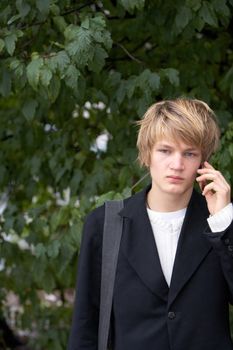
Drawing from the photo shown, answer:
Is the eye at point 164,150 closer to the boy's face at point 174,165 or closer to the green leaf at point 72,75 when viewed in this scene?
the boy's face at point 174,165

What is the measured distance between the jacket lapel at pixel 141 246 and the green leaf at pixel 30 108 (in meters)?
1.16

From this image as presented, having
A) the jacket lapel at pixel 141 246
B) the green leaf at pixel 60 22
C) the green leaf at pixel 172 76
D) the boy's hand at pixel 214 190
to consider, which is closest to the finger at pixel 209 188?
the boy's hand at pixel 214 190

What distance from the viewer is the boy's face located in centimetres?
253

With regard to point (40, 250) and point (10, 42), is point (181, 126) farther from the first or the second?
point (40, 250)

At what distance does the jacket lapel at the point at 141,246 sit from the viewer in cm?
257

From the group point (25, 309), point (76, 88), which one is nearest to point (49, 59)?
point (76, 88)

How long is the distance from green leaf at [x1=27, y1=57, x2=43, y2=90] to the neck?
763mm

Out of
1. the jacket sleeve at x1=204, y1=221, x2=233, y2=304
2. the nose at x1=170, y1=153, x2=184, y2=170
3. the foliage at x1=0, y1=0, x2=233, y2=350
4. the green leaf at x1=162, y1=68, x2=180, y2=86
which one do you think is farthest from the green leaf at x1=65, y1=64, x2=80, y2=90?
the jacket sleeve at x1=204, y1=221, x2=233, y2=304

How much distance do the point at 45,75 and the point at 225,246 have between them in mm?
1089

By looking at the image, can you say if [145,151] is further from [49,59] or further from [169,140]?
[49,59]

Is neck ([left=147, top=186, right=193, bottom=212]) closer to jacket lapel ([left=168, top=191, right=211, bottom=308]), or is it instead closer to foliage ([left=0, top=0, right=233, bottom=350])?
jacket lapel ([left=168, top=191, right=211, bottom=308])

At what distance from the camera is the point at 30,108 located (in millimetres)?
3766

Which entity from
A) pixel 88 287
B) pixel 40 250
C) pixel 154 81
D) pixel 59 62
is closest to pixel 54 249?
pixel 40 250

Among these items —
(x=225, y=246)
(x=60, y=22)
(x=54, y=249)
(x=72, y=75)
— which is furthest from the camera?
(x=54, y=249)
